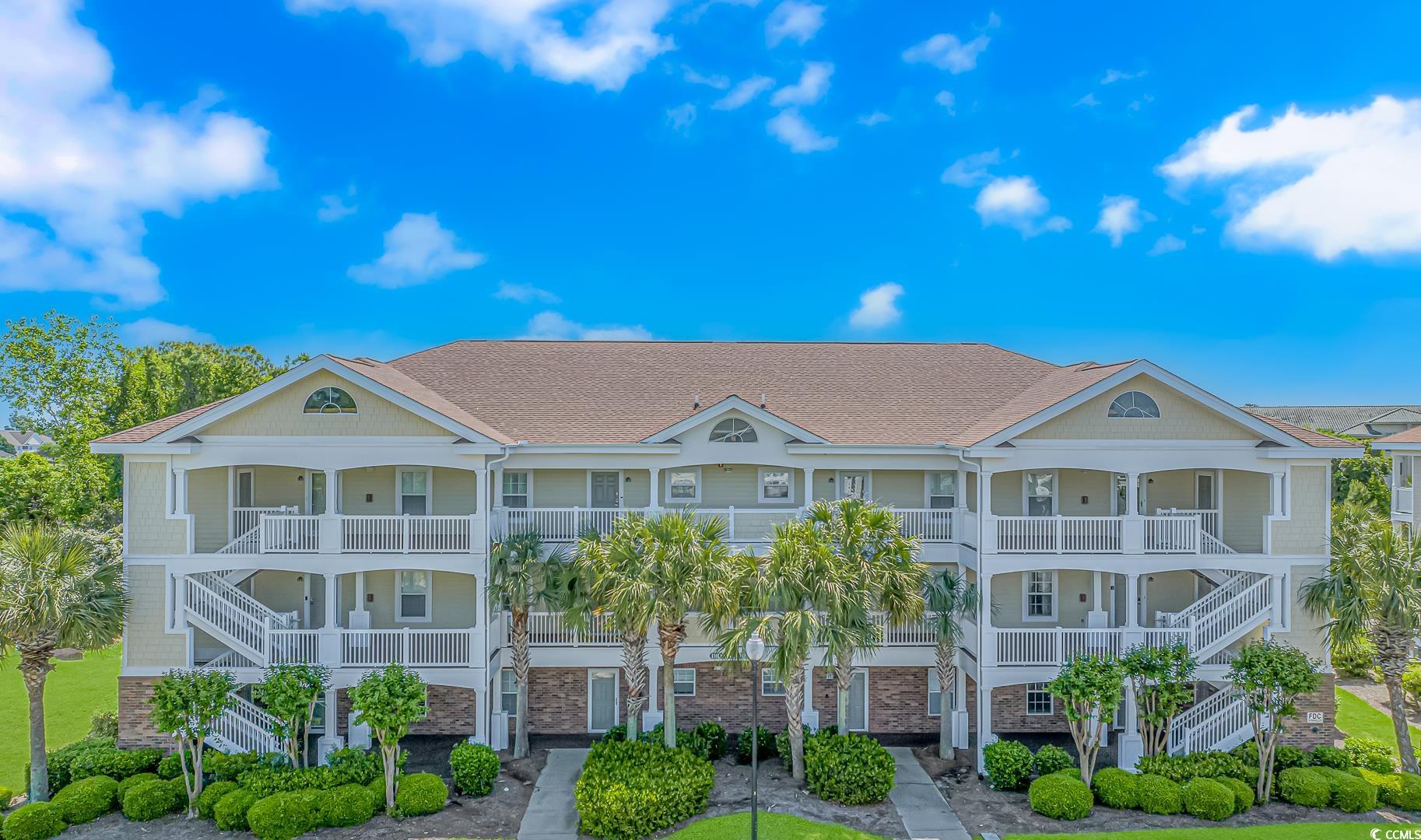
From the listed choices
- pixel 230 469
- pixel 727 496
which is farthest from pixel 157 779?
pixel 727 496

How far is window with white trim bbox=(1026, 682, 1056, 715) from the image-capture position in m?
19.3

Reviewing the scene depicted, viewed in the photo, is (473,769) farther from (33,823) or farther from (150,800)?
(33,823)

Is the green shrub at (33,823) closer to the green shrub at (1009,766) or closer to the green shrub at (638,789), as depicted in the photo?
the green shrub at (638,789)

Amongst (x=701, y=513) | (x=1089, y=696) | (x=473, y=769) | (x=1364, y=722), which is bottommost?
(x=1364, y=722)

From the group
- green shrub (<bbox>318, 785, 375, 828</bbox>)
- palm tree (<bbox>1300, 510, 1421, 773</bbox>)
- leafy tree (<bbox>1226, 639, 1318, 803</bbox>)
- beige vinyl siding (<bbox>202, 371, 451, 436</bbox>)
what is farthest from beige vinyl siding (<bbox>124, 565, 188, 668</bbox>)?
palm tree (<bbox>1300, 510, 1421, 773</bbox>)

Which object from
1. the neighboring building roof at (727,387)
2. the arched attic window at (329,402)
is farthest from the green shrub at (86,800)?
the arched attic window at (329,402)

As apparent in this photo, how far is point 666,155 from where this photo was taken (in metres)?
26.5

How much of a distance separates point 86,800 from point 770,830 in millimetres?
13710

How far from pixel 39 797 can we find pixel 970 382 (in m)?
25.2

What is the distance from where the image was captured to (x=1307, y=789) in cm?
1506

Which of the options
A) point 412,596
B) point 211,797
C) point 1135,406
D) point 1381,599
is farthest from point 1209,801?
point 211,797

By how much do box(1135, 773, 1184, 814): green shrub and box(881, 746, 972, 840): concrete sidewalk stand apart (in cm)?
391

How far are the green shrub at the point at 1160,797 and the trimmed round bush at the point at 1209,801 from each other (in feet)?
0.58

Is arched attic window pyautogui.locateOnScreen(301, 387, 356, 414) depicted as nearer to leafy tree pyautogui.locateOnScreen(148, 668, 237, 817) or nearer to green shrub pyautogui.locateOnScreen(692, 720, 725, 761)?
leafy tree pyautogui.locateOnScreen(148, 668, 237, 817)
